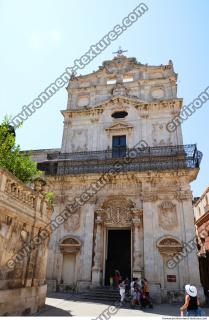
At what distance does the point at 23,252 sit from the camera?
8516mm

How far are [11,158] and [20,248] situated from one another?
14.2 ft

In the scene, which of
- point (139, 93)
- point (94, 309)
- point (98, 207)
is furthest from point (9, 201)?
point (139, 93)

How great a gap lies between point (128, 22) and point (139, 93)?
23.3 ft

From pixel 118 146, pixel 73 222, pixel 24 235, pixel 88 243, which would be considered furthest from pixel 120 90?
pixel 24 235

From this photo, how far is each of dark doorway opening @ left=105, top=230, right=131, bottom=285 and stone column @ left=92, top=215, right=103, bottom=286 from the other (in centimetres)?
91

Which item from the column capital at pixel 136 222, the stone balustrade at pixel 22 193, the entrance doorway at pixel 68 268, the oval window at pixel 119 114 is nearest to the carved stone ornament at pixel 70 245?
the entrance doorway at pixel 68 268

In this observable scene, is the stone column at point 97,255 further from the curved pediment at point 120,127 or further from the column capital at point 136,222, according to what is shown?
the curved pediment at point 120,127

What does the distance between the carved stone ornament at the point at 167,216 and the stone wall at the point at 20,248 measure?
7.92 metres

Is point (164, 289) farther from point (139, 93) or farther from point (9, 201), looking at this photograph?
point (139, 93)

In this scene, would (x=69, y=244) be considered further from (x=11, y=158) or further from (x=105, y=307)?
(x=11, y=158)

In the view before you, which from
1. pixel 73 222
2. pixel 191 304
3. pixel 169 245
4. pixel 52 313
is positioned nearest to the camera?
pixel 191 304

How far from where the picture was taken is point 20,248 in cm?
833

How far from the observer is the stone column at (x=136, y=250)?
565 inches

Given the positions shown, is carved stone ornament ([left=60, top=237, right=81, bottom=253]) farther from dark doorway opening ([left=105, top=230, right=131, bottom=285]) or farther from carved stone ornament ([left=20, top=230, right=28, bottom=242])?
carved stone ornament ([left=20, top=230, right=28, bottom=242])
